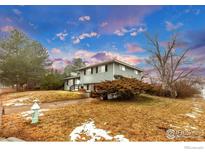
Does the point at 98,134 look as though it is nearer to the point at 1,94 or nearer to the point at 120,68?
the point at 120,68

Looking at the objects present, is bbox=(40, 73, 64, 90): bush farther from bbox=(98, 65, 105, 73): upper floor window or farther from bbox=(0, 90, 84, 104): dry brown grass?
bbox=(98, 65, 105, 73): upper floor window

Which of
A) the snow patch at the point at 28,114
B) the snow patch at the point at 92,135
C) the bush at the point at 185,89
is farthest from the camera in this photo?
the bush at the point at 185,89

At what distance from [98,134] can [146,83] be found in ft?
4.24

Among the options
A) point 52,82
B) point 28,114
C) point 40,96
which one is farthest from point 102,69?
point 28,114

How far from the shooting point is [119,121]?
2.63 metres

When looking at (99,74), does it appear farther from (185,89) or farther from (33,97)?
(185,89)

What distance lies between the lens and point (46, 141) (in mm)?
2393

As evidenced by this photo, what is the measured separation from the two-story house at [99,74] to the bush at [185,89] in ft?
2.31

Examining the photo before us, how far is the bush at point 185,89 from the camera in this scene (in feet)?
10.5

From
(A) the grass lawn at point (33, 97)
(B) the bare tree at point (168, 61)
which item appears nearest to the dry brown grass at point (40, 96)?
(A) the grass lawn at point (33, 97)

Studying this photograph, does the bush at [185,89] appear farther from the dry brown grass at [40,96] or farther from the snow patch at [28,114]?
the snow patch at [28,114]

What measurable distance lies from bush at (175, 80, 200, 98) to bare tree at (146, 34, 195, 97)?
0.08 metres

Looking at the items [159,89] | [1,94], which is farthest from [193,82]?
[1,94]
